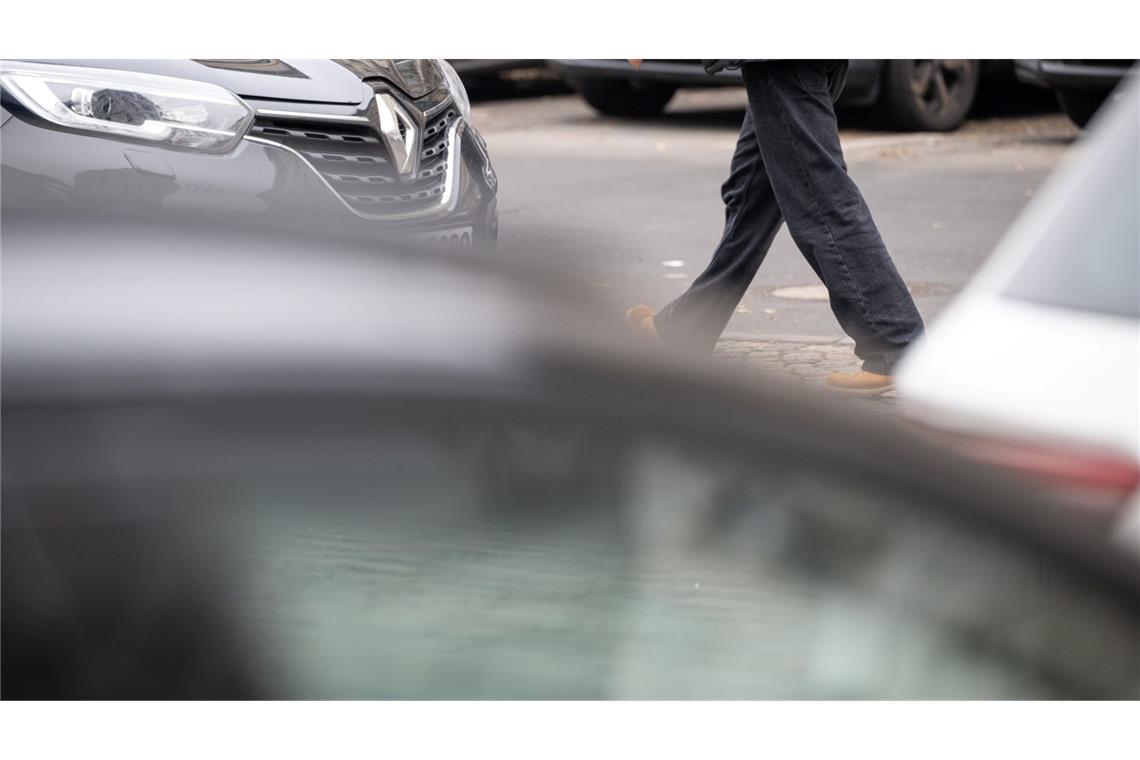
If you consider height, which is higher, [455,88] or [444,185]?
[455,88]

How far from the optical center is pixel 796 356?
5766 millimetres

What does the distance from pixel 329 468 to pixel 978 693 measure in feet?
2.09

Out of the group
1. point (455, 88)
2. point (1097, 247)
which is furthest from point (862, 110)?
point (1097, 247)

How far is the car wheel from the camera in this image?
1123 centimetres

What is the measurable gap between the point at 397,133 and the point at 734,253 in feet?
3.89

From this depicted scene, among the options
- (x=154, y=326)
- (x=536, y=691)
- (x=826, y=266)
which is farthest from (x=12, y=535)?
(x=826, y=266)

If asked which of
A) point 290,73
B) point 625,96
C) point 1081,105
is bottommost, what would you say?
point 625,96

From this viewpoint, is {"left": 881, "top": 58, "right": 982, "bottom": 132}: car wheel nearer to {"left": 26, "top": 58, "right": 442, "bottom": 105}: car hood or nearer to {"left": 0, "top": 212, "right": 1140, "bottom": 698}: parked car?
{"left": 26, "top": 58, "right": 442, "bottom": 105}: car hood

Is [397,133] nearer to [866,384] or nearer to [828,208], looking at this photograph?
[828,208]

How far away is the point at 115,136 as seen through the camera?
4176mm

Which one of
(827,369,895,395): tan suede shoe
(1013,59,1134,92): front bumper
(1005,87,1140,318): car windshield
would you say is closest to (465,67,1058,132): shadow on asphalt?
(1013,59,1134,92): front bumper

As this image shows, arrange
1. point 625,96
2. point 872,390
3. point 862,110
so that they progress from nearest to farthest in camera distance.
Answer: point 872,390 → point 862,110 → point 625,96

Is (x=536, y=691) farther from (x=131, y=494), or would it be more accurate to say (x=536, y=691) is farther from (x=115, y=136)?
(x=115, y=136)

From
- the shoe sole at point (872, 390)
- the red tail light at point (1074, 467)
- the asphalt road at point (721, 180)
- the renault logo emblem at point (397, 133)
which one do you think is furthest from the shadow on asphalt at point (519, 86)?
the red tail light at point (1074, 467)
